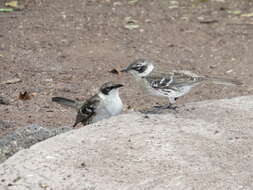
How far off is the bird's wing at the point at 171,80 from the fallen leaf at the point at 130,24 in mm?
6142

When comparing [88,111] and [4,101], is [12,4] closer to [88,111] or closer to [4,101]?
[4,101]

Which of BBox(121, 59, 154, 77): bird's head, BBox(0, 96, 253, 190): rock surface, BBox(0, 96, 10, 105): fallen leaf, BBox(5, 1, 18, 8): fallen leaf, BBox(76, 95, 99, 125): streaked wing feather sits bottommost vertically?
BBox(0, 96, 10, 105): fallen leaf

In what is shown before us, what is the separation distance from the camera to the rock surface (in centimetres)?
602

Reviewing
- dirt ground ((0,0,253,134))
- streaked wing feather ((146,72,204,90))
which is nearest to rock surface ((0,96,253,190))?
streaked wing feather ((146,72,204,90))

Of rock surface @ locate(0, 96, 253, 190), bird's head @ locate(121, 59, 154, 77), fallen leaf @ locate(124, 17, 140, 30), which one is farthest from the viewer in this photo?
fallen leaf @ locate(124, 17, 140, 30)

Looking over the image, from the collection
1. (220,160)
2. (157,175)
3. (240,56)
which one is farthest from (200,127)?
(240,56)

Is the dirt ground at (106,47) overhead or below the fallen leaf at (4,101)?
below

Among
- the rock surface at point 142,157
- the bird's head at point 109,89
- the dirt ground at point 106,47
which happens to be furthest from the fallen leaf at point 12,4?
the rock surface at point 142,157

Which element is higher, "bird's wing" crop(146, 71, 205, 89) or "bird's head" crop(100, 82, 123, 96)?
"bird's wing" crop(146, 71, 205, 89)

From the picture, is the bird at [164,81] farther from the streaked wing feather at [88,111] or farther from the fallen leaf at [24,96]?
the fallen leaf at [24,96]

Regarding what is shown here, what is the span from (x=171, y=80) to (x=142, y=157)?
196cm

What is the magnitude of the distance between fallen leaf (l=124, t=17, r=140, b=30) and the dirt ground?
0.05 metres

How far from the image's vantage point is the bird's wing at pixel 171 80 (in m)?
8.20

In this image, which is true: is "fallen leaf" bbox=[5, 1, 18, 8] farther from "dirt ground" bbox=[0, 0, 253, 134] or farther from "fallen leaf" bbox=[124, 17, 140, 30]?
"fallen leaf" bbox=[124, 17, 140, 30]
